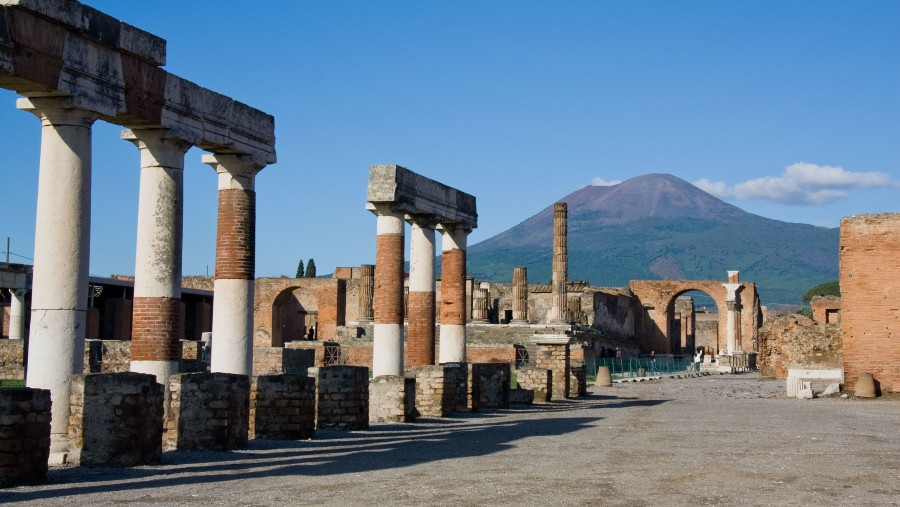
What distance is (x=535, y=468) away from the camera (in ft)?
36.4

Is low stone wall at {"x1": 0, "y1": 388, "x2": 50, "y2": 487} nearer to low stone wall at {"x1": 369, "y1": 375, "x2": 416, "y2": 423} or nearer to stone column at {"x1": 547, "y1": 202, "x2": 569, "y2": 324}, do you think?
low stone wall at {"x1": 369, "y1": 375, "x2": 416, "y2": 423}

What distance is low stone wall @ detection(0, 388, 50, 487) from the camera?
9555mm

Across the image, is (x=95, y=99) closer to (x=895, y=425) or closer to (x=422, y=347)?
(x=422, y=347)

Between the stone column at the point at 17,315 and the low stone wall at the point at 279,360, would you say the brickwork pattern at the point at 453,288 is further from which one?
the stone column at the point at 17,315

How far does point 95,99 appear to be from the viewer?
1245cm

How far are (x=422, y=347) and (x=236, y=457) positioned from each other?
32.7 ft

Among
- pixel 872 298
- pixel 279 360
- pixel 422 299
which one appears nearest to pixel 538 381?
pixel 422 299

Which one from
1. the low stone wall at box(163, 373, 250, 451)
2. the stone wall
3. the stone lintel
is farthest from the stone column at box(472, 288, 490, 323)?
the low stone wall at box(163, 373, 250, 451)

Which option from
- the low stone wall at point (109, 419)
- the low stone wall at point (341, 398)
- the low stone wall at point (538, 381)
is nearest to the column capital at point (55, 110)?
the low stone wall at point (109, 419)

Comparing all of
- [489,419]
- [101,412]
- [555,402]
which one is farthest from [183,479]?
[555,402]

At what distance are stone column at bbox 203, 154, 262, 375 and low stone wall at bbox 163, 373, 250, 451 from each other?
9.20ft

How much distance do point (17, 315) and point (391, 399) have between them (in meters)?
23.9

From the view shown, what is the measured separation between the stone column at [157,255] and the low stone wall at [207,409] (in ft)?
4.13

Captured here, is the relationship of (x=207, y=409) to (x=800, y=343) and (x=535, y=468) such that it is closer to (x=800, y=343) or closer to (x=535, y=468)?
(x=535, y=468)
